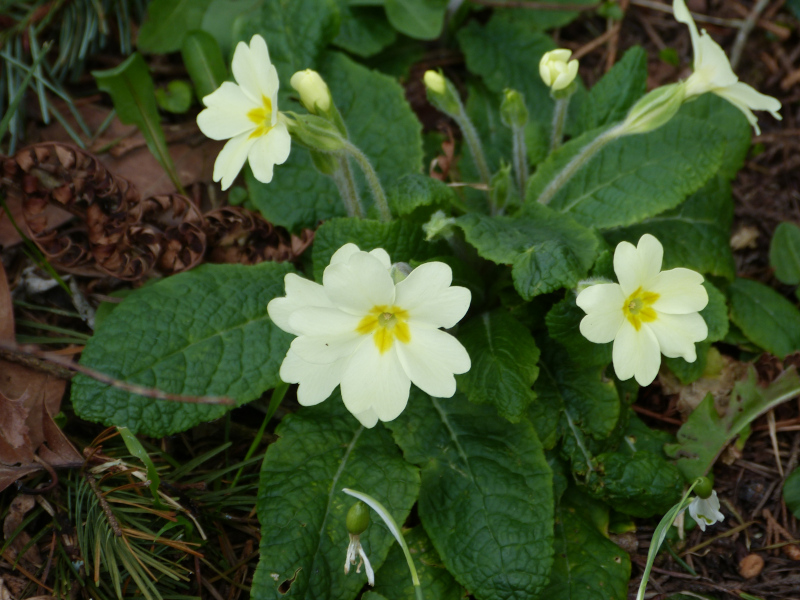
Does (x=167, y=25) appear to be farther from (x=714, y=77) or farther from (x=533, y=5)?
(x=714, y=77)

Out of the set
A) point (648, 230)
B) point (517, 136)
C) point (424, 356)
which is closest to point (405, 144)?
point (517, 136)

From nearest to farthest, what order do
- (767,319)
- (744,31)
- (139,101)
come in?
(767,319)
(139,101)
(744,31)

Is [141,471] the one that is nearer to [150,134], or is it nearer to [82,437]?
[82,437]

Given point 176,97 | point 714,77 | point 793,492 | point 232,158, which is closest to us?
point 232,158

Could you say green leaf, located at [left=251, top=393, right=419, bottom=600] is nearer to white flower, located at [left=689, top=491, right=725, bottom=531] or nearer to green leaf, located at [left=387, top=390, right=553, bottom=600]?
green leaf, located at [left=387, top=390, right=553, bottom=600]

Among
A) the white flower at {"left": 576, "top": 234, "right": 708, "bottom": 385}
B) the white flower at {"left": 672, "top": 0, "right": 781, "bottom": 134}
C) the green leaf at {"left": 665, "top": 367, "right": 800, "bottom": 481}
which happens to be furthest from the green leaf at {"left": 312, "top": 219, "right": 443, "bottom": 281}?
the green leaf at {"left": 665, "top": 367, "right": 800, "bottom": 481}

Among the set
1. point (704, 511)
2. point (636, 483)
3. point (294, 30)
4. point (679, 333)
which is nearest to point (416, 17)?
point (294, 30)

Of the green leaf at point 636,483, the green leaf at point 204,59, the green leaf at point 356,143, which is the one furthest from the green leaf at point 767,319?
the green leaf at point 204,59

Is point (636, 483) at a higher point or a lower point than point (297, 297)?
lower

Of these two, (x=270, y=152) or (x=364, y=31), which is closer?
(x=270, y=152)
